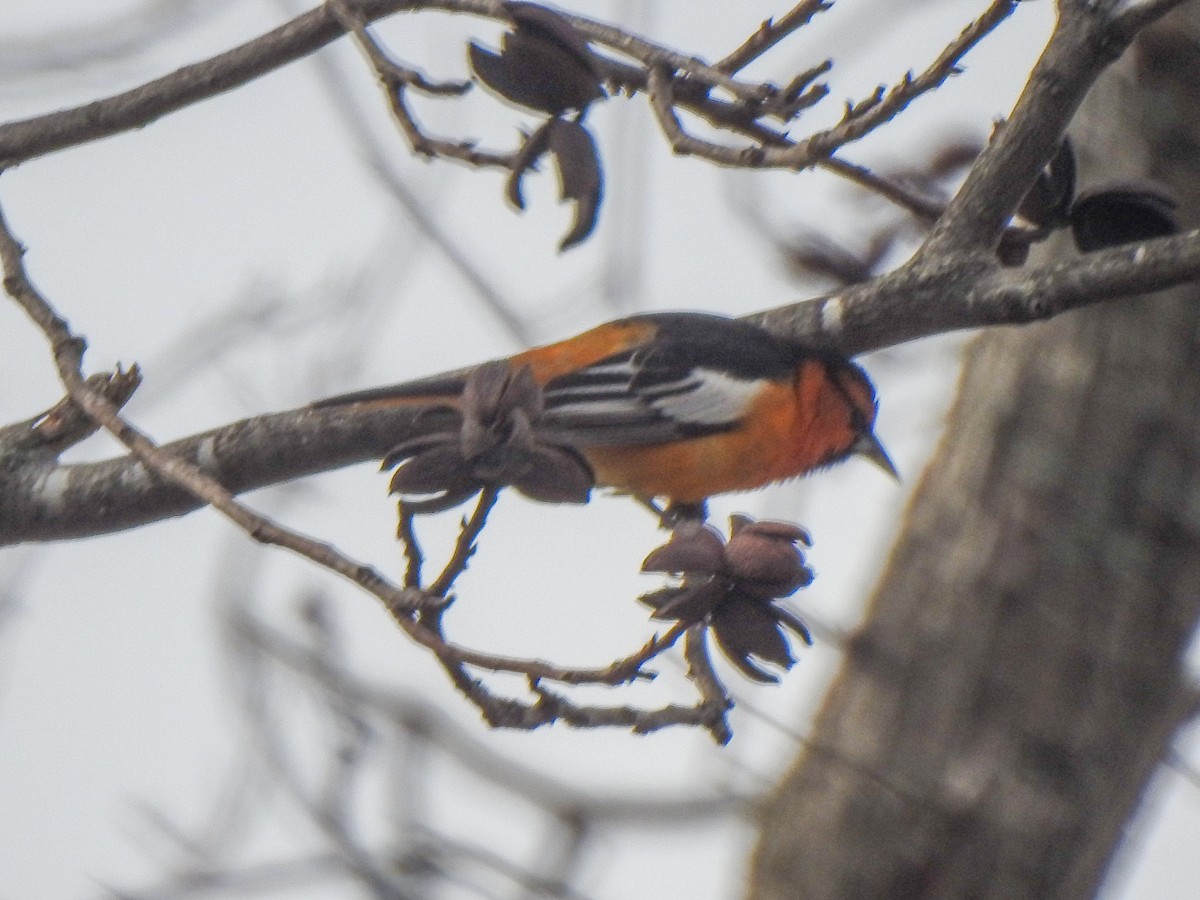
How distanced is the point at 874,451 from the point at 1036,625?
67 centimetres

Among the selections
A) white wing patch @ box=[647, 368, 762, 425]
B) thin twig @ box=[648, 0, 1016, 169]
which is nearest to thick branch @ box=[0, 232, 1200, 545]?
thin twig @ box=[648, 0, 1016, 169]

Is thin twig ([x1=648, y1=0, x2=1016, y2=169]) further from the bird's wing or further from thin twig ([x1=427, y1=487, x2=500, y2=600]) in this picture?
the bird's wing

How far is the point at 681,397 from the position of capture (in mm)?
3494

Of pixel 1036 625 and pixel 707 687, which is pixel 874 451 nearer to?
pixel 1036 625

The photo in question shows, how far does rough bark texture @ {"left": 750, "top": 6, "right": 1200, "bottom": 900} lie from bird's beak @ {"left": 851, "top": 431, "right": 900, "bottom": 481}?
33 centimetres

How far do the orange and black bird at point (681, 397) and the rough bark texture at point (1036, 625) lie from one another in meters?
0.85

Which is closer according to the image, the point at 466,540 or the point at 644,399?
the point at 466,540

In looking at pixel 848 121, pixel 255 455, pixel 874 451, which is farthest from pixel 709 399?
pixel 848 121

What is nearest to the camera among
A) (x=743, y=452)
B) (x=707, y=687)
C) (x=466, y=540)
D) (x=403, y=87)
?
(x=466, y=540)

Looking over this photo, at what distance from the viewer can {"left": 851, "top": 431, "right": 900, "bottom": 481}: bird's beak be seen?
4121 mm

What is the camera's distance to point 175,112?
2.54m

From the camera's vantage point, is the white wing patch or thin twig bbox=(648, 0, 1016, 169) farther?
the white wing patch

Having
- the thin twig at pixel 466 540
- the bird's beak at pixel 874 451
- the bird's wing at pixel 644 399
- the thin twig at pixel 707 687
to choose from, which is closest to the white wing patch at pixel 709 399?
the bird's wing at pixel 644 399

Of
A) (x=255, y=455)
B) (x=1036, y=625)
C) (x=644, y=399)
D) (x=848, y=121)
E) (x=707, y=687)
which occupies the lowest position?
(x=707, y=687)
